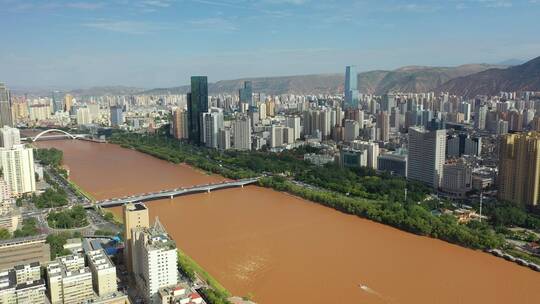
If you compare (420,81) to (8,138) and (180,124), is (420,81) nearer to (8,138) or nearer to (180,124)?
(180,124)

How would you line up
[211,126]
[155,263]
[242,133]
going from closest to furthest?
[155,263], [242,133], [211,126]

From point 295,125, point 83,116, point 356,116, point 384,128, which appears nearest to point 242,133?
point 295,125

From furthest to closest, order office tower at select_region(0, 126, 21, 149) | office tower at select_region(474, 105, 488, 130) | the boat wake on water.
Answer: office tower at select_region(474, 105, 488, 130)
office tower at select_region(0, 126, 21, 149)
the boat wake on water

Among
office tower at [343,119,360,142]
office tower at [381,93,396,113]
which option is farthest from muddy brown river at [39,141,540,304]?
office tower at [381,93,396,113]

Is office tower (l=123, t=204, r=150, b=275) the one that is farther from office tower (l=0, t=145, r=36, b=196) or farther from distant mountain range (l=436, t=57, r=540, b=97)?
distant mountain range (l=436, t=57, r=540, b=97)

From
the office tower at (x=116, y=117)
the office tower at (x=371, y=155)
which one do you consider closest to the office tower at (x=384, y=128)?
the office tower at (x=371, y=155)

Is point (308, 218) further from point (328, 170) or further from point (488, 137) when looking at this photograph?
point (488, 137)
